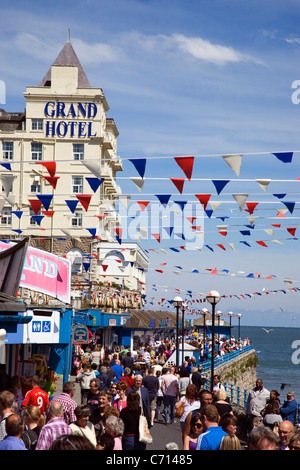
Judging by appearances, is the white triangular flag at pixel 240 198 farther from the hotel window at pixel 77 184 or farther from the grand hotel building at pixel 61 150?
the hotel window at pixel 77 184

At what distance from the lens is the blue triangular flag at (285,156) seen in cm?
1283

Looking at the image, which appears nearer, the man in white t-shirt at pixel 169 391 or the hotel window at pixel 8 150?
the man in white t-shirt at pixel 169 391

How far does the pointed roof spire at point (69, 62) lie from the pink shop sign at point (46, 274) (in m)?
32.7

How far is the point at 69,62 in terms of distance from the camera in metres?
53.0

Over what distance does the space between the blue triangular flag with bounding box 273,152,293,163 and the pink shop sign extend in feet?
27.3

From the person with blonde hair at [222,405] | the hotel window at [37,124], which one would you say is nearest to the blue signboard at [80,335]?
the person with blonde hair at [222,405]

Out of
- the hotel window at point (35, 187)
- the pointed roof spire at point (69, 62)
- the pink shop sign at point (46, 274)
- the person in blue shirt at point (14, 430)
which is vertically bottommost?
the person in blue shirt at point (14, 430)

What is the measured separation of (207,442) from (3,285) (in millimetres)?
8881

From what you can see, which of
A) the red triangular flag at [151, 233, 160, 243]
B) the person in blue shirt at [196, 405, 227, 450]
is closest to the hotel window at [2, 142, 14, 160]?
the red triangular flag at [151, 233, 160, 243]

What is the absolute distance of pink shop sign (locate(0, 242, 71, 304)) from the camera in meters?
18.8

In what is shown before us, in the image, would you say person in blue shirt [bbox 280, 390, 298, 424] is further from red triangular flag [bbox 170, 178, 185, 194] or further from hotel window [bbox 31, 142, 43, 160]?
hotel window [bbox 31, 142, 43, 160]

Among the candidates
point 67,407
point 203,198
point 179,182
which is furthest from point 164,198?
point 67,407
